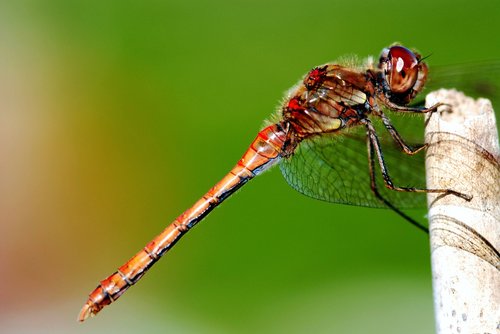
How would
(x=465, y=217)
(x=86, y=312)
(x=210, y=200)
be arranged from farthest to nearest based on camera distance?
(x=210, y=200) < (x=86, y=312) < (x=465, y=217)

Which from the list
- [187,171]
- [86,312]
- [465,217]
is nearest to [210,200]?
[187,171]

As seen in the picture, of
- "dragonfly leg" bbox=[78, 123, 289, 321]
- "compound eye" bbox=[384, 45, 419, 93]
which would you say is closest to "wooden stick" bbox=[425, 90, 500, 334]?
"compound eye" bbox=[384, 45, 419, 93]

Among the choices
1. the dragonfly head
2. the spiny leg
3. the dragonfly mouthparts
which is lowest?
the dragonfly mouthparts

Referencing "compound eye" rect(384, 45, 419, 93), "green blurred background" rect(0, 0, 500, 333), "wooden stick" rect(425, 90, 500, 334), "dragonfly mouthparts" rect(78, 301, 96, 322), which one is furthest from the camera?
"green blurred background" rect(0, 0, 500, 333)

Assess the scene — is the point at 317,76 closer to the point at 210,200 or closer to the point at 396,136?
the point at 396,136

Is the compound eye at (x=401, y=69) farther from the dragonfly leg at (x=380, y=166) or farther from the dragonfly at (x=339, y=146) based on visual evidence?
the dragonfly leg at (x=380, y=166)

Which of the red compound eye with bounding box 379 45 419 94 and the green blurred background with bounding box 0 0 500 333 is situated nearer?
the red compound eye with bounding box 379 45 419 94

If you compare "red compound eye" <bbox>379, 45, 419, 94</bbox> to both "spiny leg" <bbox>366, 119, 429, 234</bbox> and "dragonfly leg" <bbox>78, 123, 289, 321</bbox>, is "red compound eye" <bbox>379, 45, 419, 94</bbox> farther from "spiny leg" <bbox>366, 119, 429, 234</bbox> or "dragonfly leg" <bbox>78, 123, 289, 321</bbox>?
"dragonfly leg" <bbox>78, 123, 289, 321</bbox>
